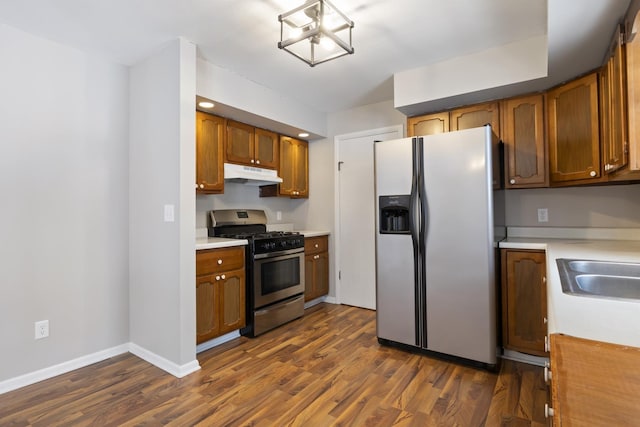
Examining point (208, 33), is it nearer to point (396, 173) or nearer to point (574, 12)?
point (396, 173)

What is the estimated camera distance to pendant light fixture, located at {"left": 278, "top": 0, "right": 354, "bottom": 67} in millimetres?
1819

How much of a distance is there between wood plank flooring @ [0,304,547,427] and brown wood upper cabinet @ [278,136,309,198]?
1.89 metres

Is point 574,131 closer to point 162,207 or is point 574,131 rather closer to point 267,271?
point 267,271

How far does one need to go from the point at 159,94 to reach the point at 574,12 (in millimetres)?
2625

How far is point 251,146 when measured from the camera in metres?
3.46

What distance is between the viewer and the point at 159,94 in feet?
8.13

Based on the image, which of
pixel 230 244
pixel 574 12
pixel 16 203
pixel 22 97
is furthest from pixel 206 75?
pixel 574 12

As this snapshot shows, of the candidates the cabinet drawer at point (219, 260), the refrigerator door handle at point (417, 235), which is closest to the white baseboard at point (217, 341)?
the cabinet drawer at point (219, 260)

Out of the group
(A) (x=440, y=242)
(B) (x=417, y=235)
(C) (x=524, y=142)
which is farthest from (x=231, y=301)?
(C) (x=524, y=142)

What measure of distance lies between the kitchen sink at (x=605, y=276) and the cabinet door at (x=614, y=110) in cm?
52

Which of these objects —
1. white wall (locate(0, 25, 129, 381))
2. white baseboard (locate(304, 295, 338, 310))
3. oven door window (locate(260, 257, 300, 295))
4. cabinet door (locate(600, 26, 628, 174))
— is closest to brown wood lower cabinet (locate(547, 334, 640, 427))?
cabinet door (locate(600, 26, 628, 174))

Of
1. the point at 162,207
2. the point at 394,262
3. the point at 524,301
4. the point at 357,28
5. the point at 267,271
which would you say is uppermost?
the point at 357,28

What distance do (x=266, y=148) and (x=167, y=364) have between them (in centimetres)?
228

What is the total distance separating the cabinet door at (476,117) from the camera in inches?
109
